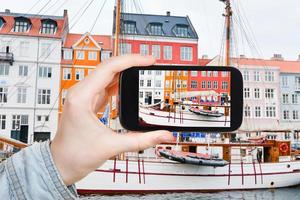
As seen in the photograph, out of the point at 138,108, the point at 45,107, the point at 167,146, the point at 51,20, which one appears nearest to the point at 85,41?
the point at 51,20

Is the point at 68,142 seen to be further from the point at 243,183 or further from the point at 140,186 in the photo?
the point at 243,183

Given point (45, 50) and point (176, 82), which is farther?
point (45, 50)

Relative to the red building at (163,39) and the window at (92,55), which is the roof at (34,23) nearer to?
the window at (92,55)

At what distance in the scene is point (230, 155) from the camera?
12727mm

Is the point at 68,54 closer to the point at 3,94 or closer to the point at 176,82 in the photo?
the point at 3,94

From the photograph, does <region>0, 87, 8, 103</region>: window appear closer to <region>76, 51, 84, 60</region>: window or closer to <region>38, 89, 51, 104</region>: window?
<region>38, 89, 51, 104</region>: window

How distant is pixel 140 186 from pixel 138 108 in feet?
37.4

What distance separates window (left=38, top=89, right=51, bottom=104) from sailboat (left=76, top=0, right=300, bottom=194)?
465 inches

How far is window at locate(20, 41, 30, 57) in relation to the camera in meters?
23.0

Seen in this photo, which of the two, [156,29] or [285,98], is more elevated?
[156,29]

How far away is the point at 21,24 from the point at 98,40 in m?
5.57

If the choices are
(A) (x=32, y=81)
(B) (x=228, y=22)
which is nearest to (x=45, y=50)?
(A) (x=32, y=81)

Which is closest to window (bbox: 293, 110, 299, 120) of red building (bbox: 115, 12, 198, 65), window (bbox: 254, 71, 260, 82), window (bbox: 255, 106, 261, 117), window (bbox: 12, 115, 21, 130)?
window (bbox: 255, 106, 261, 117)

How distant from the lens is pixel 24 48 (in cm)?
2311
